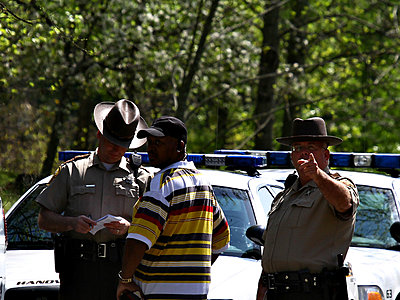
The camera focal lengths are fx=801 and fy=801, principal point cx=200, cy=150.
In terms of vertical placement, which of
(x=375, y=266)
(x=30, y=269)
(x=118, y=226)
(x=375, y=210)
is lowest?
(x=375, y=266)

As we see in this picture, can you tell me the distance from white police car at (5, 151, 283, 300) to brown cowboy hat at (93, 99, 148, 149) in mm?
982

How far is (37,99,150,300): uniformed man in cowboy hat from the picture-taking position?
476cm

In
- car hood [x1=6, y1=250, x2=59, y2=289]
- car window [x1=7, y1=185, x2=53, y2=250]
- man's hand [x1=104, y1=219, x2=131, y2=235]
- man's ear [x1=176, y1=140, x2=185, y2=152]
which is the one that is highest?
man's ear [x1=176, y1=140, x2=185, y2=152]

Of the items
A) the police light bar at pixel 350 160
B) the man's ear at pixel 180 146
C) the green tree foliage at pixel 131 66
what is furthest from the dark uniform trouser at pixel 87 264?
the green tree foliage at pixel 131 66

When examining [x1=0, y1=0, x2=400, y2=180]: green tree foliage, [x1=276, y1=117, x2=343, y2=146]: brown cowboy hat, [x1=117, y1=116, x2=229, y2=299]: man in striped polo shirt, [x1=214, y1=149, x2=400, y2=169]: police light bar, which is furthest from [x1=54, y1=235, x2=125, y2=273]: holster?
[x1=0, y1=0, x2=400, y2=180]: green tree foliage

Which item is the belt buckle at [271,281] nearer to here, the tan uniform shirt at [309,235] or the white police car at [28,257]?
the tan uniform shirt at [309,235]

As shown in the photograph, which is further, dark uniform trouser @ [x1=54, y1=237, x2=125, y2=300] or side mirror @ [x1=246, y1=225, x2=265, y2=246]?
side mirror @ [x1=246, y1=225, x2=265, y2=246]

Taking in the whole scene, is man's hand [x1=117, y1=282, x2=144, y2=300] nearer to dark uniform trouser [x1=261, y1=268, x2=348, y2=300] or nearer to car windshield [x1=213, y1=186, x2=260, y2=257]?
dark uniform trouser [x1=261, y1=268, x2=348, y2=300]

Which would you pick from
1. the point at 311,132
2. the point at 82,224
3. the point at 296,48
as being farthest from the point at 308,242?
the point at 296,48

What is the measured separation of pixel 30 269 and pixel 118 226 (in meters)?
0.91

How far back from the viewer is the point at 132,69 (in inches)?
559

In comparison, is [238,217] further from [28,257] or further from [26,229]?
[26,229]

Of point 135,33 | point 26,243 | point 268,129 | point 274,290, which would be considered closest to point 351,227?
point 274,290

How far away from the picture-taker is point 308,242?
443cm
